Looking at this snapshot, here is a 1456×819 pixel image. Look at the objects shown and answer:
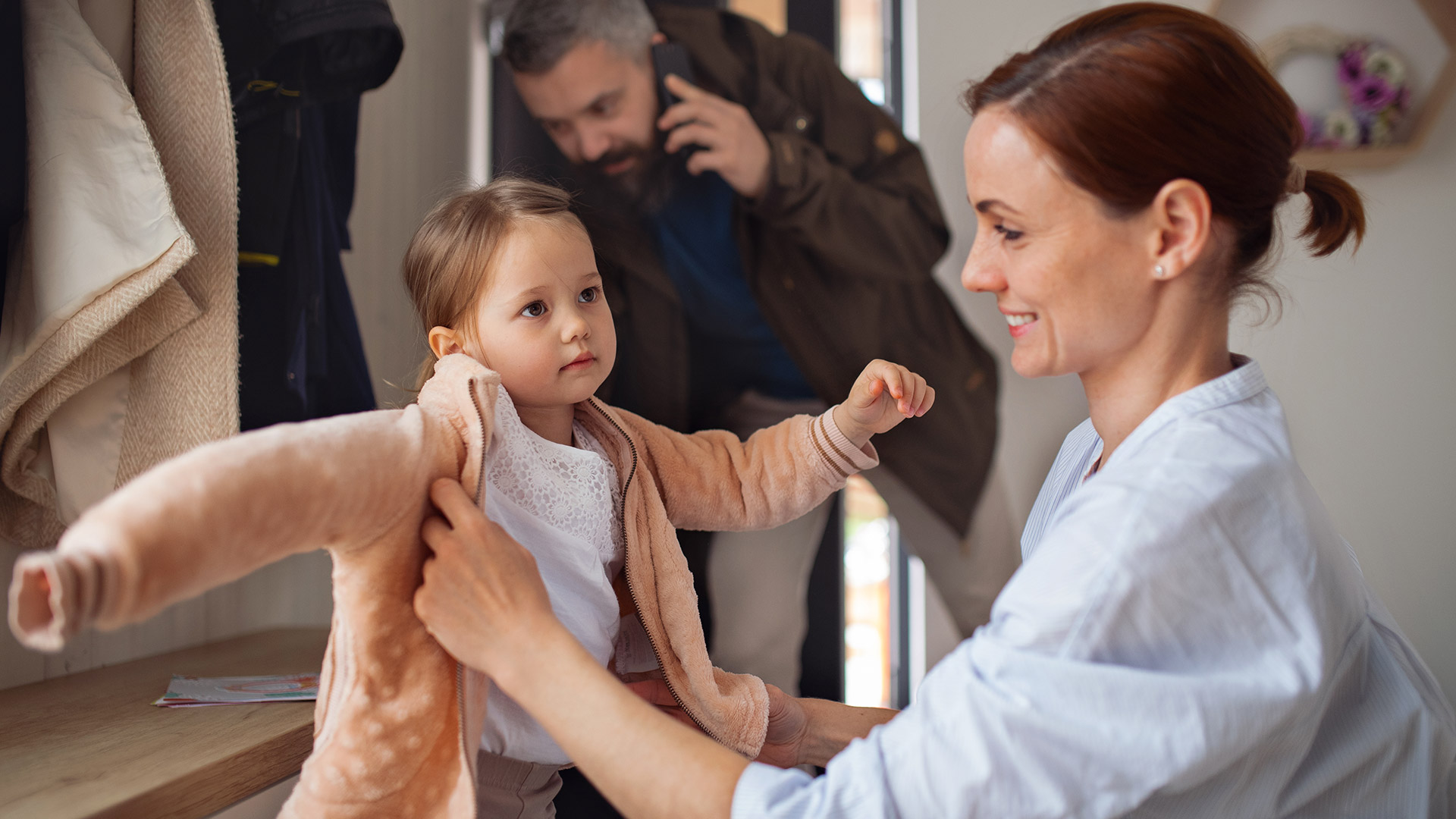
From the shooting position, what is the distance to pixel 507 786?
885 mm

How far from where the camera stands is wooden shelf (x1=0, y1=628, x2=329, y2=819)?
2.44ft

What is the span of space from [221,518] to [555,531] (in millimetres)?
394

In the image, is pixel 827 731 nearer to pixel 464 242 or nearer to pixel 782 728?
pixel 782 728

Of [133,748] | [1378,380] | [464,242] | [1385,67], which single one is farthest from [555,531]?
[1385,67]

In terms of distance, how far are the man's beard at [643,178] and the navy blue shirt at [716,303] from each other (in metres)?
0.02

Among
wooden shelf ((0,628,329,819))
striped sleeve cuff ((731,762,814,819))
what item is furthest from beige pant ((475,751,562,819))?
striped sleeve cuff ((731,762,814,819))

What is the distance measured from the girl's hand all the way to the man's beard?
2.98 ft

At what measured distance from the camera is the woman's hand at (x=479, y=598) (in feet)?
2.22

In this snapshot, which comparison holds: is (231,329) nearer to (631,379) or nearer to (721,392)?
(631,379)

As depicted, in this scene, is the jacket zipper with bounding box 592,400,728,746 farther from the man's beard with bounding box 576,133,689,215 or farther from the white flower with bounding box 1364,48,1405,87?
the white flower with bounding box 1364,48,1405,87

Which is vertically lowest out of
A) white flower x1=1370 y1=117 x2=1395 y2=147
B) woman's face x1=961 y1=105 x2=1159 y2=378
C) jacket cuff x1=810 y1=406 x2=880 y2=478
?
jacket cuff x1=810 y1=406 x2=880 y2=478

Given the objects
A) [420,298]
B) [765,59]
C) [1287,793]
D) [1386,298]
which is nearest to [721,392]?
[765,59]

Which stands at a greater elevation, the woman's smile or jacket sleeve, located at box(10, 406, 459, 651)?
the woman's smile

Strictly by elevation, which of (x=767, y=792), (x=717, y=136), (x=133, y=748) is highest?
(x=717, y=136)
